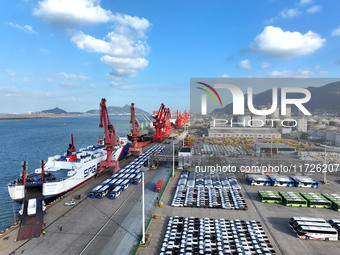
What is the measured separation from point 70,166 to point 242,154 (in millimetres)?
39682

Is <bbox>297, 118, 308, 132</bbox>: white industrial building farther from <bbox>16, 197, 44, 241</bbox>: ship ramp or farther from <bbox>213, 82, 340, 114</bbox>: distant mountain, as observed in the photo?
<bbox>16, 197, 44, 241</bbox>: ship ramp

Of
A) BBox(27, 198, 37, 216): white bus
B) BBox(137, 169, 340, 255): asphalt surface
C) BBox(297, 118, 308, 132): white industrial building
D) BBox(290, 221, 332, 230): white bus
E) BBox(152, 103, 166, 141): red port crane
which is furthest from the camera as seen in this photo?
BBox(152, 103, 166, 141): red port crane

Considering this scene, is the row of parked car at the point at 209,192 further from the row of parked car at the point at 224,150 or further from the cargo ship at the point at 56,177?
the cargo ship at the point at 56,177

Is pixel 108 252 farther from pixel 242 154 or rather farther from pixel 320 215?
pixel 242 154

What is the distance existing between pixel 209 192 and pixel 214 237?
1241cm

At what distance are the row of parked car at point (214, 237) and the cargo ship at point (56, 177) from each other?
20993 mm

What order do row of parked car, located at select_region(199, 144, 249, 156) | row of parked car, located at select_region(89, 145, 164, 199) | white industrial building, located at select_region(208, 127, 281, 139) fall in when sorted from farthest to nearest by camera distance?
white industrial building, located at select_region(208, 127, 281, 139), row of parked car, located at select_region(199, 144, 249, 156), row of parked car, located at select_region(89, 145, 164, 199)

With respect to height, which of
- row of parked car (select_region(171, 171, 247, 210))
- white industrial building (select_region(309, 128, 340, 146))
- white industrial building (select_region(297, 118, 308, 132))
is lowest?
row of parked car (select_region(171, 171, 247, 210))

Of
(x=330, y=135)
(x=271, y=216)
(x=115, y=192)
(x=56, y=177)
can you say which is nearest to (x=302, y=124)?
(x=330, y=135)

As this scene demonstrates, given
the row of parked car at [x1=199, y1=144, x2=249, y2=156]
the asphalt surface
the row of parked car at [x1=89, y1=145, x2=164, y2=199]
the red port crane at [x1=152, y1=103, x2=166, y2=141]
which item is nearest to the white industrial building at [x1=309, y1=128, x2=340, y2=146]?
the asphalt surface

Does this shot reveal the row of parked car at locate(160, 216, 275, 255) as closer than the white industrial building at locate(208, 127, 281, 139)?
Yes

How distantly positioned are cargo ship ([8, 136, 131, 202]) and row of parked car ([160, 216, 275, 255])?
68.9 feet

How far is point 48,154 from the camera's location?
3164 inches

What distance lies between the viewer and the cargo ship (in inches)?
1248
